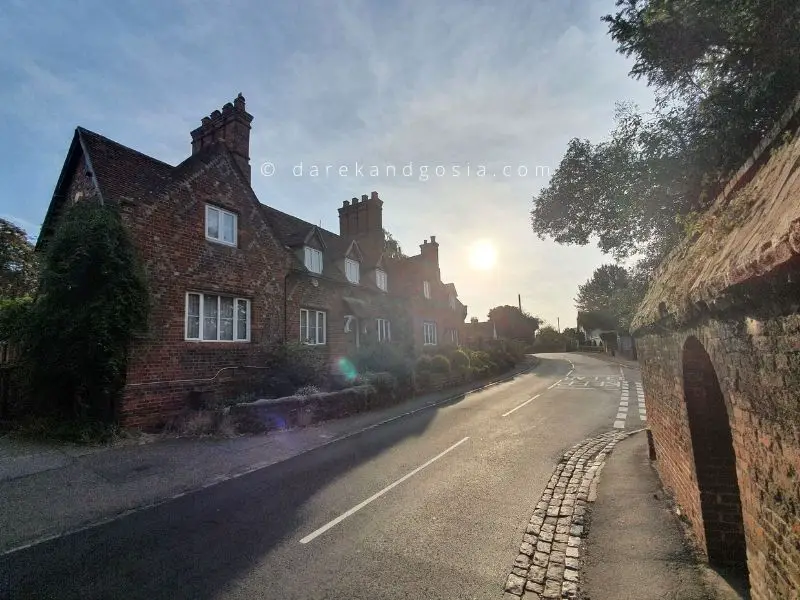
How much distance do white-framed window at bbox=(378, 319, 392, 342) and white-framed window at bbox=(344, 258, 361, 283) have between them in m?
2.96

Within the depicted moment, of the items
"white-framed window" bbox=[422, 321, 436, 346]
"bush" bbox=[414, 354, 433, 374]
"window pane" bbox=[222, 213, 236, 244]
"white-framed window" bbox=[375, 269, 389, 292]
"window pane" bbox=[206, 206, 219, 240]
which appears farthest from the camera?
"white-framed window" bbox=[422, 321, 436, 346]

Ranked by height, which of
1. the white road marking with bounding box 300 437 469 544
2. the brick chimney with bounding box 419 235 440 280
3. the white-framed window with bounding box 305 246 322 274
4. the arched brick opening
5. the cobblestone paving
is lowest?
the cobblestone paving

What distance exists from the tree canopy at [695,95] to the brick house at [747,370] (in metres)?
2.26

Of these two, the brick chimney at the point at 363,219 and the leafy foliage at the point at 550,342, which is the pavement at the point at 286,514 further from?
the leafy foliage at the point at 550,342

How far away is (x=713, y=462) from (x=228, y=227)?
14.9 metres

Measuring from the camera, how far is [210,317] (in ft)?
45.2

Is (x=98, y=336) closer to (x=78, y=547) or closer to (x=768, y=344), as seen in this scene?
→ (x=78, y=547)

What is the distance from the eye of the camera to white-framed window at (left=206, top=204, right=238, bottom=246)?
47.0 ft

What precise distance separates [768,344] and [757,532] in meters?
1.52

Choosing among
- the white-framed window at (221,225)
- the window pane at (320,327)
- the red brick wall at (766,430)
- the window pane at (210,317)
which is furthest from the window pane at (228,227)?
the red brick wall at (766,430)

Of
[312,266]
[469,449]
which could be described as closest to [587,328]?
[312,266]

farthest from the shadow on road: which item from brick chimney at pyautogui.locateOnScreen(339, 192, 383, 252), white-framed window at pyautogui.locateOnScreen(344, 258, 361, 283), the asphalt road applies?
brick chimney at pyautogui.locateOnScreen(339, 192, 383, 252)

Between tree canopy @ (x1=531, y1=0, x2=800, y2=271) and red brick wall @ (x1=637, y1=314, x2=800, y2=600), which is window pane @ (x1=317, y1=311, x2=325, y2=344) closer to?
tree canopy @ (x1=531, y1=0, x2=800, y2=271)

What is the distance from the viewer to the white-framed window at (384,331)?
2447cm
